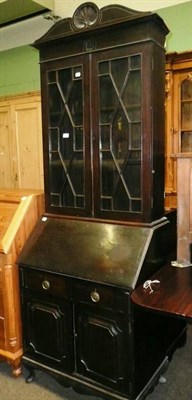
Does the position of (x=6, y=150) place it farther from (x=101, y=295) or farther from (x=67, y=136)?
(x=101, y=295)

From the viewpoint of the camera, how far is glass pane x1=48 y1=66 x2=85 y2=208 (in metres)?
2.13

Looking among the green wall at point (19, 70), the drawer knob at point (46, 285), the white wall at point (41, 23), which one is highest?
the white wall at point (41, 23)

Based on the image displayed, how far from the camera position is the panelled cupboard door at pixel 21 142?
4.86m

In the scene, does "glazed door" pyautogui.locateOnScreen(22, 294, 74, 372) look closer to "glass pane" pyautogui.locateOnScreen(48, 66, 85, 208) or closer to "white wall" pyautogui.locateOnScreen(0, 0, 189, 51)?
"glass pane" pyautogui.locateOnScreen(48, 66, 85, 208)

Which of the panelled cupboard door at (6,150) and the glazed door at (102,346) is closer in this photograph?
the glazed door at (102,346)

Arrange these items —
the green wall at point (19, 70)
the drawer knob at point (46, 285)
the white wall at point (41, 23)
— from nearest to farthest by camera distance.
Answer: the drawer knob at point (46, 285), the white wall at point (41, 23), the green wall at point (19, 70)

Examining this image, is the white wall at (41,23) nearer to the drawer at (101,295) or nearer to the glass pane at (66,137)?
the glass pane at (66,137)

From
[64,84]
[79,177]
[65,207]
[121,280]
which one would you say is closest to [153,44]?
[64,84]

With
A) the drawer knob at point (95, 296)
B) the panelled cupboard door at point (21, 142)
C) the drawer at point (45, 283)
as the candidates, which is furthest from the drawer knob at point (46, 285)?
the panelled cupboard door at point (21, 142)

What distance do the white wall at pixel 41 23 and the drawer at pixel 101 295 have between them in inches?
128

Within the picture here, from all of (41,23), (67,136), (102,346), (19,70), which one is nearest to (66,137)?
(67,136)

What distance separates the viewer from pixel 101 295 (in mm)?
1821


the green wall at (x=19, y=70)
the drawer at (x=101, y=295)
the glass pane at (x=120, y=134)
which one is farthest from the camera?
the green wall at (x=19, y=70)

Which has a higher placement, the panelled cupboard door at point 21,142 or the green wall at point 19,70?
the green wall at point 19,70
